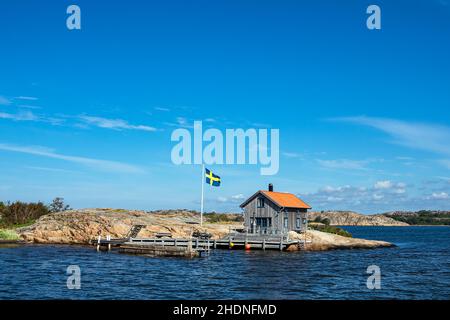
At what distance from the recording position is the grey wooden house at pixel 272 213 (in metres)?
64.6

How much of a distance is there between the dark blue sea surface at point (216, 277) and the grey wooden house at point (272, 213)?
12.9 metres

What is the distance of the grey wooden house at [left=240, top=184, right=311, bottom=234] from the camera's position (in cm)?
6456

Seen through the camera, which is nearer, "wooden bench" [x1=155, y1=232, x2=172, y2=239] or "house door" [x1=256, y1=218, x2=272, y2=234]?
"wooden bench" [x1=155, y1=232, x2=172, y2=239]

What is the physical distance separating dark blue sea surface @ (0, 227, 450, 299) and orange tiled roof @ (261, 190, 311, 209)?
13.8 m

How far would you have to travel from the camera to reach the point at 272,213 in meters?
64.9

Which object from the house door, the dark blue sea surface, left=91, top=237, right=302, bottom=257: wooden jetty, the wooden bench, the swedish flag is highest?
the swedish flag

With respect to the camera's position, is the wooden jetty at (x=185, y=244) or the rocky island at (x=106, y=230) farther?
the rocky island at (x=106, y=230)

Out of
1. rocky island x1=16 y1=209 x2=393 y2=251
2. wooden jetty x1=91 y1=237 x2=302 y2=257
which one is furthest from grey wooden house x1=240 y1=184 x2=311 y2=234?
wooden jetty x1=91 y1=237 x2=302 y2=257

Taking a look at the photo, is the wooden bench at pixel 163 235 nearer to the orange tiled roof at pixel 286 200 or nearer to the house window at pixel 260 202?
the house window at pixel 260 202

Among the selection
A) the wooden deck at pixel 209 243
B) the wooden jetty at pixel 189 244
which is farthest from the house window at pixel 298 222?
the wooden deck at pixel 209 243

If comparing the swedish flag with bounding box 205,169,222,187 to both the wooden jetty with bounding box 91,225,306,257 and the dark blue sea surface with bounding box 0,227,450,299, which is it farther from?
the dark blue sea surface with bounding box 0,227,450,299

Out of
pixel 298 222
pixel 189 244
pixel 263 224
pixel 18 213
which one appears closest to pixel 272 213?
pixel 263 224

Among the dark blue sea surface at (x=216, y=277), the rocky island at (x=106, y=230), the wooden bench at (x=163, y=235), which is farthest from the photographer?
the rocky island at (x=106, y=230)

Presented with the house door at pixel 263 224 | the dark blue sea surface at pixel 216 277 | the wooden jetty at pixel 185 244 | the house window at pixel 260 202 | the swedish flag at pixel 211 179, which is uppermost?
the swedish flag at pixel 211 179
